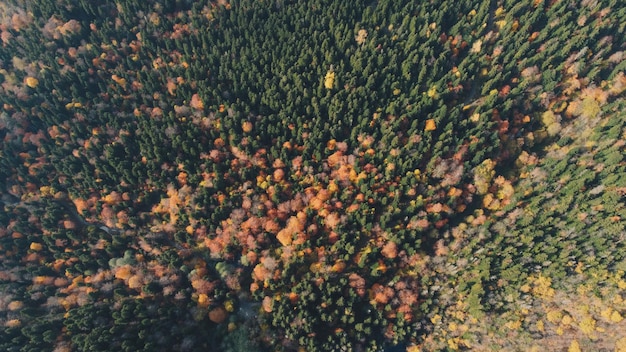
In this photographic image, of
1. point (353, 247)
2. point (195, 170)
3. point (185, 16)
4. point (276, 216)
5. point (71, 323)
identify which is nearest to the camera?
point (71, 323)

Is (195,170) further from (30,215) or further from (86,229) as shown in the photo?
(30,215)

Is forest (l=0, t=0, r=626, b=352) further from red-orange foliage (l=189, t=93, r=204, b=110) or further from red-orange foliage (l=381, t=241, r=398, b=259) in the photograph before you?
red-orange foliage (l=381, t=241, r=398, b=259)

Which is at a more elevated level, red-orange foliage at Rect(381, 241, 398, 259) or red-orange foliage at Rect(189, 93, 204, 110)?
red-orange foliage at Rect(189, 93, 204, 110)

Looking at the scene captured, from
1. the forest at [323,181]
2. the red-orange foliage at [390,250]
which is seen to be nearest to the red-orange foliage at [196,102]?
the forest at [323,181]

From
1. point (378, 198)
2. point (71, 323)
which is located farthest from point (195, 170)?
point (378, 198)

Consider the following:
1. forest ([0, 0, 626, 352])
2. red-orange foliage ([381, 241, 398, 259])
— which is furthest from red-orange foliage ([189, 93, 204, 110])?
red-orange foliage ([381, 241, 398, 259])

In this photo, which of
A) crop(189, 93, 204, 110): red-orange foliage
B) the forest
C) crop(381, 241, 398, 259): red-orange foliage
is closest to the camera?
the forest

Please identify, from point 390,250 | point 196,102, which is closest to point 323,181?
point 390,250

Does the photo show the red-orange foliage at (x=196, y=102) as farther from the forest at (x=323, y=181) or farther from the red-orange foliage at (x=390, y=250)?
the red-orange foliage at (x=390, y=250)

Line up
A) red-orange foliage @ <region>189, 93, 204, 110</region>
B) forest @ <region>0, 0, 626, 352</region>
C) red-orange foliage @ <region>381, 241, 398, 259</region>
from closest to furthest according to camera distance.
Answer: forest @ <region>0, 0, 626, 352</region> → red-orange foliage @ <region>381, 241, 398, 259</region> → red-orange foliage @ <region>189, 93, 204, 110</region>
